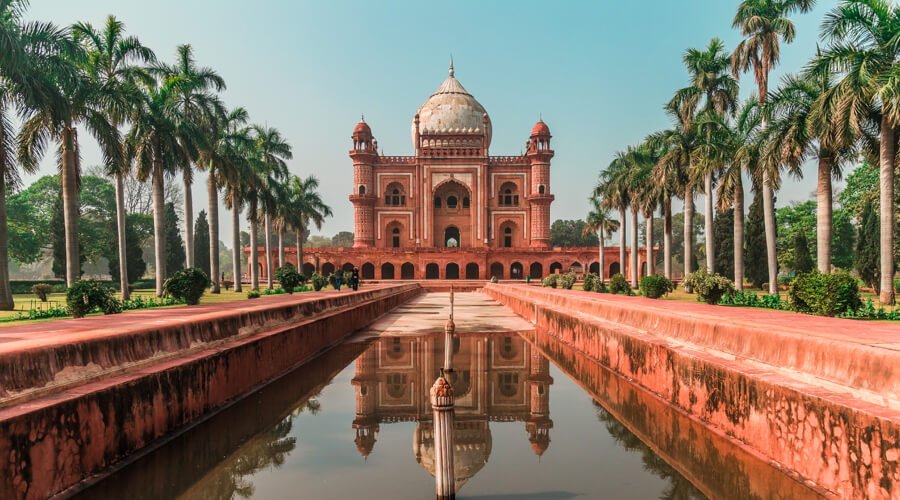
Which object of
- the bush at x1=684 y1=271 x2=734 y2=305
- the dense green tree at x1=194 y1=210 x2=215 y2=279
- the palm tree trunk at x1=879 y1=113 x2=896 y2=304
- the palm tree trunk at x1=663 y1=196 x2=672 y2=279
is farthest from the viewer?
the dense green tree at x1=194 y1=210 x2=215 y2=279

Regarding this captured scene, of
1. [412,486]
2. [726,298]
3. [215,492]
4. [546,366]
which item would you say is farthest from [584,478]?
[726,298]

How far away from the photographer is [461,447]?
17.4 ft

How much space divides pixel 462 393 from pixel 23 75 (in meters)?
15.3

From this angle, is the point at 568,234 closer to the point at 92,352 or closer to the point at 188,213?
the point at 188,213

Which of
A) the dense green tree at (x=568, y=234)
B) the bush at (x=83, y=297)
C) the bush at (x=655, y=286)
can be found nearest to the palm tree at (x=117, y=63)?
the bush at (x=83, y=297)

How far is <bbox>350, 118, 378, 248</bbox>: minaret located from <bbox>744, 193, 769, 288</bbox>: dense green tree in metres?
33.8

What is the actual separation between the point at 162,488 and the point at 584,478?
324cm

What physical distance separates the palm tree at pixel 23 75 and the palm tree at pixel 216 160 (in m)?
8.12

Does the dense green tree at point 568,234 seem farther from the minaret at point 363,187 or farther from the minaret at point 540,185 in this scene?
the minaret at point 363,187

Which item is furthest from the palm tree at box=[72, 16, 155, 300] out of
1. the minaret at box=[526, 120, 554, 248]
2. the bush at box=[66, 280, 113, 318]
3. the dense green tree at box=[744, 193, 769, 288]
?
the minaret at box=[526, 120, 554, 248]

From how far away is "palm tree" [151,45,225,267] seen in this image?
22578mm

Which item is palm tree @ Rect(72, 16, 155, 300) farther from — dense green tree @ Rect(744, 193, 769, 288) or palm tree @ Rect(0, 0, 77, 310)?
dense green tree @ Rect(744, 193, 769, 288)

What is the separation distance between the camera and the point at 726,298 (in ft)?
60.1

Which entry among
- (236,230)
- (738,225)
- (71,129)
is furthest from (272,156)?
(738,225)
